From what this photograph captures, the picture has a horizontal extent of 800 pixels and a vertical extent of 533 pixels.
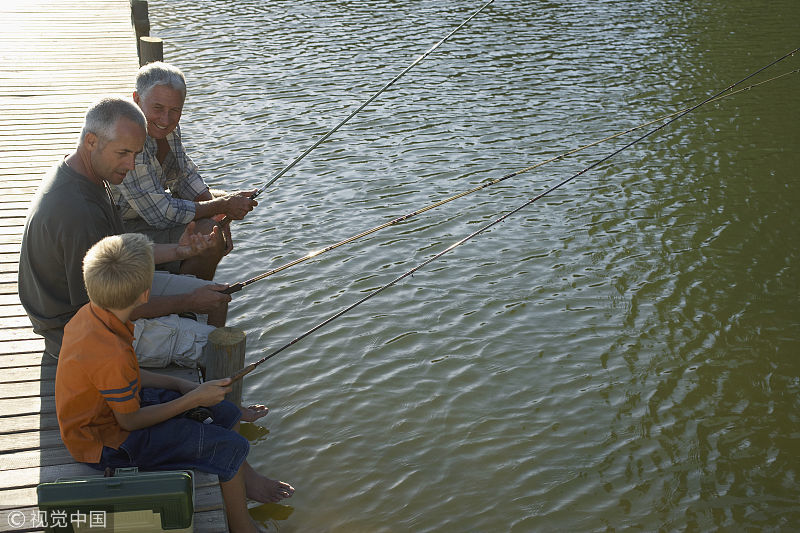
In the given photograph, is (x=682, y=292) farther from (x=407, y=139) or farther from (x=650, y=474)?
(x=407, y=139)

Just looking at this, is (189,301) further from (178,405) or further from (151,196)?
(178,405)

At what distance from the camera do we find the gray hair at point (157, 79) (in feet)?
14.8

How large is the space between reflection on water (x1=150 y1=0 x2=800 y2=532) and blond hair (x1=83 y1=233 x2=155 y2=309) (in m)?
1.70

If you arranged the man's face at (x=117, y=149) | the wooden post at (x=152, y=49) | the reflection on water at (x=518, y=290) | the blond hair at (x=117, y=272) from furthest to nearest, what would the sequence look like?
the wooden post at (x=152, y=49) < the reflection on water at (x=518, y=290) < the man's face at (x=117, y=149) < the blond hair at (x=117, y=272)

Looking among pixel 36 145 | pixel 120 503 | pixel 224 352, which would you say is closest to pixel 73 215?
pixel 224 352

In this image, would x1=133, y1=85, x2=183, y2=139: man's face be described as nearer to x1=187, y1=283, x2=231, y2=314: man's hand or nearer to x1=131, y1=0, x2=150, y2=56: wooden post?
x1=187, y1=283, x2=231, y2=314: man's hand

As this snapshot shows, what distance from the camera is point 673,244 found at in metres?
6.96

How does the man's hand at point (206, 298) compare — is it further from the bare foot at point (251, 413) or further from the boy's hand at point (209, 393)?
the boy's hand at point (209, 393)

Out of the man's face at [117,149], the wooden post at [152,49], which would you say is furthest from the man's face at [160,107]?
the wooden post at [152,49]

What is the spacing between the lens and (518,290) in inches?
248

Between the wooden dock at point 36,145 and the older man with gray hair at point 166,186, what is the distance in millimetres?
840

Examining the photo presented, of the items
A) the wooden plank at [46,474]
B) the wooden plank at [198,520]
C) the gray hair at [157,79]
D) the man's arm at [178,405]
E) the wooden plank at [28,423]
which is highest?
the gray hair at [157,79]

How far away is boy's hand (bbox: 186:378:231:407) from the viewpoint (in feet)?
10.6

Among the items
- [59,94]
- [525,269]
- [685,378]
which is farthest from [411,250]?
[59,94]
